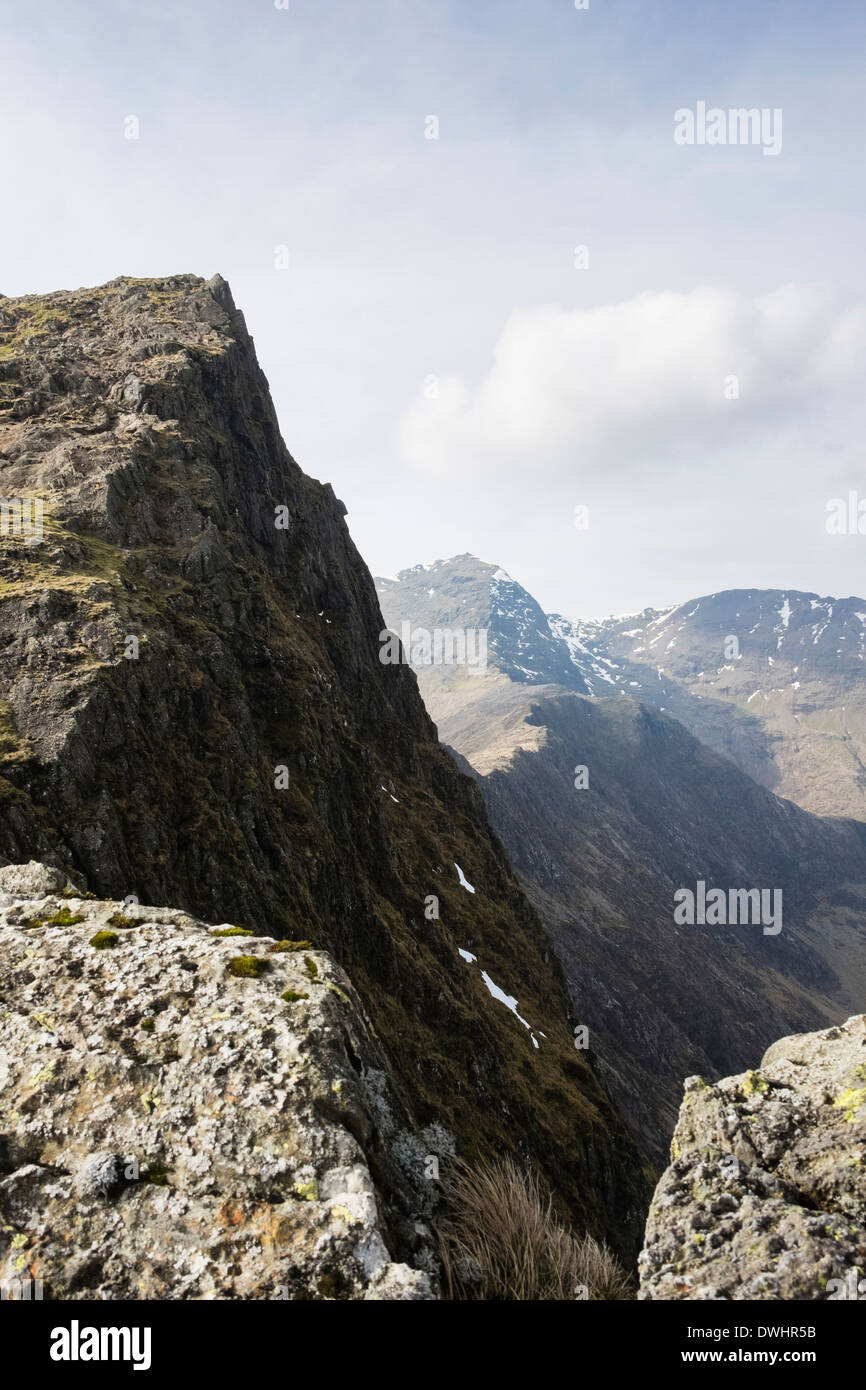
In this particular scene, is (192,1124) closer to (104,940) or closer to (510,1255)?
(104,940)

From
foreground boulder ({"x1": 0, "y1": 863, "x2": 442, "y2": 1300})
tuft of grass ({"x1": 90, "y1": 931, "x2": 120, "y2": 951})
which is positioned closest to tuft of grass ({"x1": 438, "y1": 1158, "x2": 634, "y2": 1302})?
foreground boulder ({"x1": 0, "y1": 863, "x2": 442, "y2": 1300})

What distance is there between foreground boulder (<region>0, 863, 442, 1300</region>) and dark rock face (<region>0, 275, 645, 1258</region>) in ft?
5.68

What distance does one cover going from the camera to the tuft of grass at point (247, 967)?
11.0 m

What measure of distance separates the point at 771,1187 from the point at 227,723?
109 ft

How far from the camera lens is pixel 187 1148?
8.72 metres

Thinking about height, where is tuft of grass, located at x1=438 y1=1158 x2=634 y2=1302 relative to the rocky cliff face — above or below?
below

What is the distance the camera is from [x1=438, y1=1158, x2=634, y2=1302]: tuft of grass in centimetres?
924

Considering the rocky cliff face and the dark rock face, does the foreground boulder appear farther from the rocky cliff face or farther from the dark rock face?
the rocky cliff face

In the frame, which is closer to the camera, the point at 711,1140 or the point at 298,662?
the point at 711,1140

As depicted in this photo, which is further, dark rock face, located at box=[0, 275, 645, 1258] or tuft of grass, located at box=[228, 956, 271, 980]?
dark rock face, located at box=[0, 275, 645, 1258]

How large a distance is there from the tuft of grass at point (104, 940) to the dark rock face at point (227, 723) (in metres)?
6.82

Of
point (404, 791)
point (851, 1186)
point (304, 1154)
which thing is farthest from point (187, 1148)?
point (404, 791)
